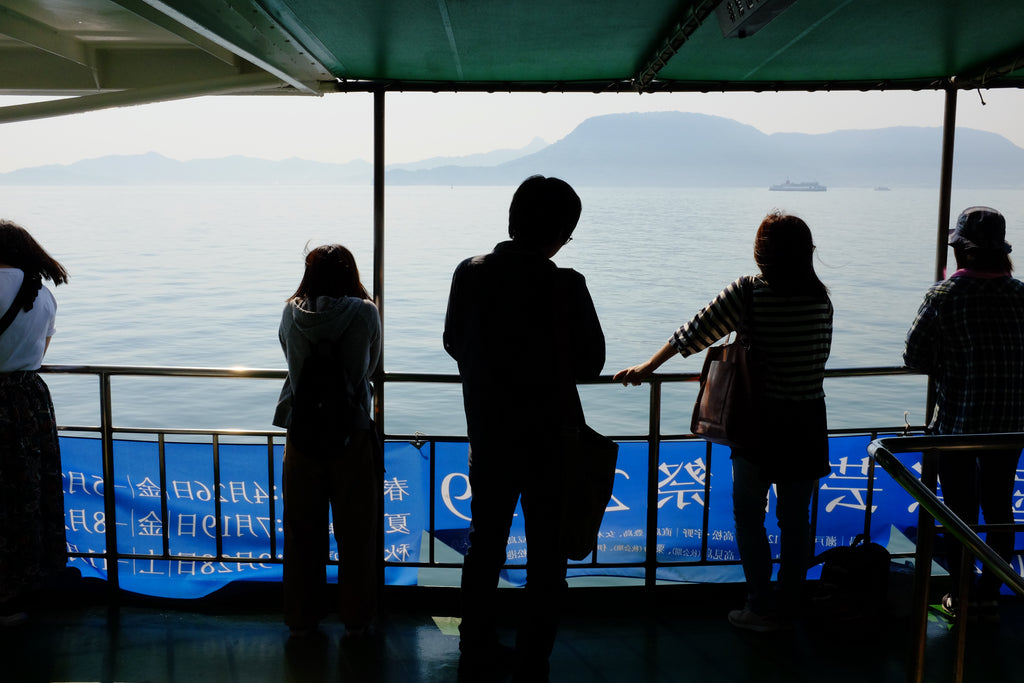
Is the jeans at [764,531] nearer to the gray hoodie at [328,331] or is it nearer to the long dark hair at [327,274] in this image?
the gray hoodie at [328,331]

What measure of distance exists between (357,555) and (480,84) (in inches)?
75.8

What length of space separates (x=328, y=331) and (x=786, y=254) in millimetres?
1491

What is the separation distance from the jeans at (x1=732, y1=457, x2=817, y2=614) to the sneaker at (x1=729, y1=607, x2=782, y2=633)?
24 millimetres

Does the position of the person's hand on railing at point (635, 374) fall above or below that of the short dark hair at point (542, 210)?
below

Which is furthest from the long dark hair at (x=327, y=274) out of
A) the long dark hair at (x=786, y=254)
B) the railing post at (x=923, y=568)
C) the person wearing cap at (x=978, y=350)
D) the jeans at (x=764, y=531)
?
the person wearing cap at (x=978, y=350)

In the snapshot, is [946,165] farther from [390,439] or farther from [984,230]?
[390,439]

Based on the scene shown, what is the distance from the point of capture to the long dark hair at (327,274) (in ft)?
8.50

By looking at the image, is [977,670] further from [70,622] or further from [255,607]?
[70,622]

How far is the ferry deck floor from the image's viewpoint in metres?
2.59

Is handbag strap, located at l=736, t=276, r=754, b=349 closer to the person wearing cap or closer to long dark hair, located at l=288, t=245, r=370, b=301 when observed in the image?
the person wearing cap

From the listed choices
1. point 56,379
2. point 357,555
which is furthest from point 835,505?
point 56,379

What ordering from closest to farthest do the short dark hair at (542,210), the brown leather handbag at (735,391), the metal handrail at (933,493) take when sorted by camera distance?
the metal handrail at (933,493) → the short dark hair at (542,210) → the brown leather handbag at (735,391)

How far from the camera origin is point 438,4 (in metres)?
2.21

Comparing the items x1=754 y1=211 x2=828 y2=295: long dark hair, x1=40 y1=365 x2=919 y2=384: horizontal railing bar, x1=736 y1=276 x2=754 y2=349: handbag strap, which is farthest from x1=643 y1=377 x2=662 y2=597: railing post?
x1=754 y1=211 x2=828 y2=295: long dark hair
